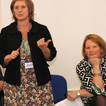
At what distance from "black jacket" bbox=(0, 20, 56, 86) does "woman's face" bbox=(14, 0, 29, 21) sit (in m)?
0.12

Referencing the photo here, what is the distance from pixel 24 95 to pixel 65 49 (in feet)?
3.80

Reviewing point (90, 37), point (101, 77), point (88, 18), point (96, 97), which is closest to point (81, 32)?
point (88, 18)

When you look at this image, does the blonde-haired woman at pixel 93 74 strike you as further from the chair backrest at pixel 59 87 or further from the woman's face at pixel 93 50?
the chair backrest at pixel 59 87

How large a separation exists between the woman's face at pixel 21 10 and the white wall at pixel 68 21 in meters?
0.87

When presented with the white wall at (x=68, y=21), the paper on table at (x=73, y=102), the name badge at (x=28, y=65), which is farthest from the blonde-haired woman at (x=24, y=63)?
the white wall at (x=68, y=21)

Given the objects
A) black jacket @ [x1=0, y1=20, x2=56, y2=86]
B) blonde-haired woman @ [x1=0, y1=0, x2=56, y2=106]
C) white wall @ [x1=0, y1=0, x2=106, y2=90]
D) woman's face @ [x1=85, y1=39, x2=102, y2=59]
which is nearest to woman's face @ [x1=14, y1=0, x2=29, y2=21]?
blonde-haired woman @ [x1=0, y1=0, x2=56, y2=106]

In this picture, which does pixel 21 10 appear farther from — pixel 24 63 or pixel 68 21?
pixel 68 21

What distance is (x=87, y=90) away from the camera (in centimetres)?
195

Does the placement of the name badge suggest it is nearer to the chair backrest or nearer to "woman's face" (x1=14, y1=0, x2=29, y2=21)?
"woman's face" (x1=14, y1=0, x2=29, y2=21)

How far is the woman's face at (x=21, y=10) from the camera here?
1.75m

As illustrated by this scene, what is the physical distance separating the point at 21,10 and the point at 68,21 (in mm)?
1026

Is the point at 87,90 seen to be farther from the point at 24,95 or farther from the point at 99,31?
the point at 99,31

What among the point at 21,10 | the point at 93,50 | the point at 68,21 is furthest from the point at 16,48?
the point at 68,21

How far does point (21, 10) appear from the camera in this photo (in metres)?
1.75
